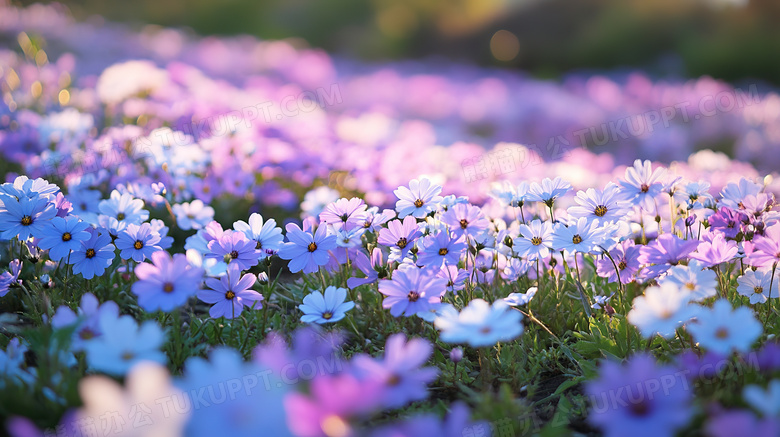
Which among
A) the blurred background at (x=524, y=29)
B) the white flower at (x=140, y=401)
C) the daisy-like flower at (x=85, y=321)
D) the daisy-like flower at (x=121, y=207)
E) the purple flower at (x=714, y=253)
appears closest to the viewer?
the white flower at (x=140, y=401)

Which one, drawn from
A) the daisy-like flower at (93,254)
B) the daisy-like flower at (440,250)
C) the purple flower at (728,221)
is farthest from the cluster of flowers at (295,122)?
the purple flower at (728,221)

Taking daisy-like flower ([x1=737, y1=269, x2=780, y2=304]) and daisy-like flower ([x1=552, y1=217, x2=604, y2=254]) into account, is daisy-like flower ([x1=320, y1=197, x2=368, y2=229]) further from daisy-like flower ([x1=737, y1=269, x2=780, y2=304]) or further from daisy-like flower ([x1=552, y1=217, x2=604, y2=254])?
daisy-like flower ([x1=737, y1=269, x2=780, y2=304])

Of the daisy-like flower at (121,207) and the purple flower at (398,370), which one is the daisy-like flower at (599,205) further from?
the daisy-like flower at (121,207)

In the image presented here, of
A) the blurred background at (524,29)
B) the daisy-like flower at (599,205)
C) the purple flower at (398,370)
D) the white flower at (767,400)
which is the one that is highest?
the blurred background at (524,29)

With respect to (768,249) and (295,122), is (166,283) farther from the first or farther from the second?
(295,122)

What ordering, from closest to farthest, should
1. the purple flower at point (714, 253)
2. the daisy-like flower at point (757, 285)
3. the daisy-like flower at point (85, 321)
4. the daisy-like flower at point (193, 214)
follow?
the daisy-like flower at point (85, 321)
the purple flower at point (714, 253)
the daisy-like flower at point (757, 285)
the daisy-like flower at point (193, 214)

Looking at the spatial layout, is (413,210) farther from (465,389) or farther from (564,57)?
(564,57)
